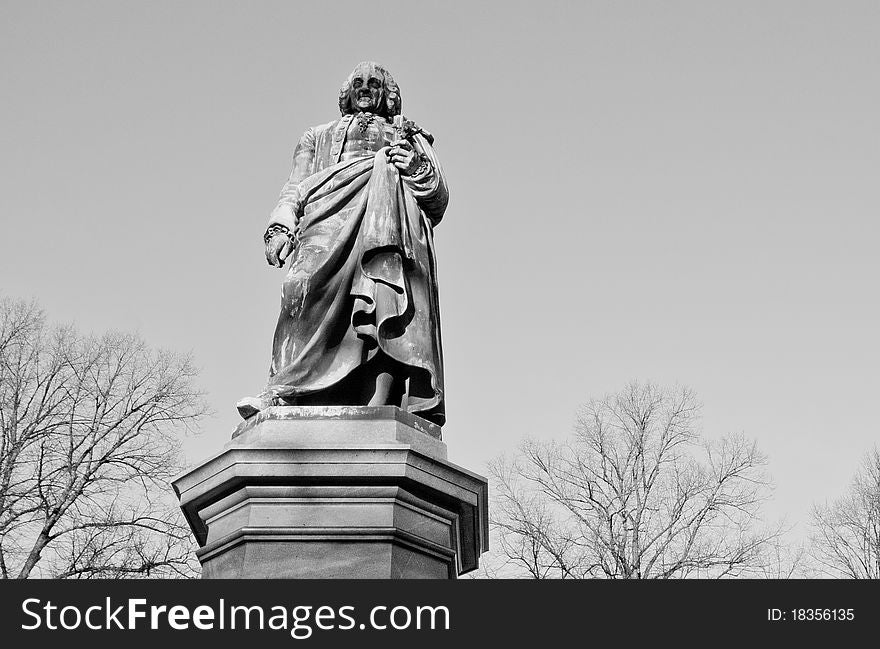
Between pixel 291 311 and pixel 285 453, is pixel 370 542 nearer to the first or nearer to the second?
pixel 285 453

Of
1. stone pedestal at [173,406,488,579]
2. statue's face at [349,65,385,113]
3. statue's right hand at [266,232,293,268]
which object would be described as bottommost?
stone pedestal at [173,406,488,579]

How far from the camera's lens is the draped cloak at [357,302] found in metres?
7.18

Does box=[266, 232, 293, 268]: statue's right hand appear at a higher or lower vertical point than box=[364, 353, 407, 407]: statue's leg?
higher

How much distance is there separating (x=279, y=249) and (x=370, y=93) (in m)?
1.50

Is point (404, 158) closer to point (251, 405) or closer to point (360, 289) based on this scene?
point (360, 289)

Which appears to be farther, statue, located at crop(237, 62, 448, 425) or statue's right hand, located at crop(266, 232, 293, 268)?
statue's right hand, located at crop(266, 232, 293, 268)

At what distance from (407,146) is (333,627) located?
3.64 metres

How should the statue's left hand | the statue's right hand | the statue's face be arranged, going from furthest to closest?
the statue's face, the statue's left hand, the statue's right hand

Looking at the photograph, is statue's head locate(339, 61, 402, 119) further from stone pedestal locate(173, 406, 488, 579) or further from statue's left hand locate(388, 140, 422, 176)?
stone pedestal locate(173, 406, 488, 579)

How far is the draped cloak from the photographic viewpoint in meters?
7.18

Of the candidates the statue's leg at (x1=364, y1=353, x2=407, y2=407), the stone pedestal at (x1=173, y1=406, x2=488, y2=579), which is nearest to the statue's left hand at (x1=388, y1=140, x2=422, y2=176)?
the statue's leg at (x1=364, y1=353, x2=407, y2=407)

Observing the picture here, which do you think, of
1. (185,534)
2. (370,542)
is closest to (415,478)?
(370,542)

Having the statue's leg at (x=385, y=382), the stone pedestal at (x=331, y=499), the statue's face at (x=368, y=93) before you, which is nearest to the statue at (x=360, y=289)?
the statue's leg at (x=385, y=382)

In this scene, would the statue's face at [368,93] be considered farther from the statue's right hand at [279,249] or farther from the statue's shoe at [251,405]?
the statue's shoe at [251,405]
